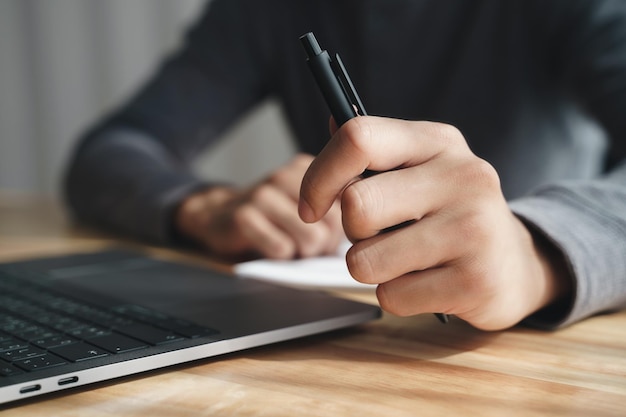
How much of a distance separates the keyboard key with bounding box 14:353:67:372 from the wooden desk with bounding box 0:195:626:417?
2cm

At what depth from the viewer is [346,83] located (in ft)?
1.39

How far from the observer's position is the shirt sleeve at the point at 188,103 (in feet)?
3.63

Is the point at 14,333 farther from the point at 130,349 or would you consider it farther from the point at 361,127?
the point at 361,127

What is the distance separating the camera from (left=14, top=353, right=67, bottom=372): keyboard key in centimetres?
36

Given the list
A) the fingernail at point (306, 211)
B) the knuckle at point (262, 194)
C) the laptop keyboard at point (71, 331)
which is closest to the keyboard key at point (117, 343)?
the laptop keyboard at point (71, 331)

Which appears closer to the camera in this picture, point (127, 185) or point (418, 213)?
point (418, 213)

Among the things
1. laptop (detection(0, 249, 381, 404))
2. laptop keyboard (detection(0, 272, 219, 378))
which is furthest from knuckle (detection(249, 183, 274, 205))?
laptop keyboard (detection(0, 272, 219, 378))

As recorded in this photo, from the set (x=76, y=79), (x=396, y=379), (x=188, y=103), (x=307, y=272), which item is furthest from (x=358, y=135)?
(x=76, y=79)

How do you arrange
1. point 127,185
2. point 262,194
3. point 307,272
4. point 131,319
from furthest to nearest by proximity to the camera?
point 127,185 < point 262,194 < point 307,272 < point 131,319

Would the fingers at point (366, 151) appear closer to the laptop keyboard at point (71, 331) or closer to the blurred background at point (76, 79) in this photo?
the laptop keyboard at point (71, 331)

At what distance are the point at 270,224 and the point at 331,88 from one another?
0.35m

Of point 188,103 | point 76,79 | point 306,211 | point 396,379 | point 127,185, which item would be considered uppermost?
point 76,79

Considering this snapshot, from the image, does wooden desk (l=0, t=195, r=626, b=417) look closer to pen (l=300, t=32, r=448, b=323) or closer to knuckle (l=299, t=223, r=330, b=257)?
pen (l=300, t=32, r=448, b=323)

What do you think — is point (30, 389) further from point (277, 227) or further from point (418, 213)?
point (277, 227)
